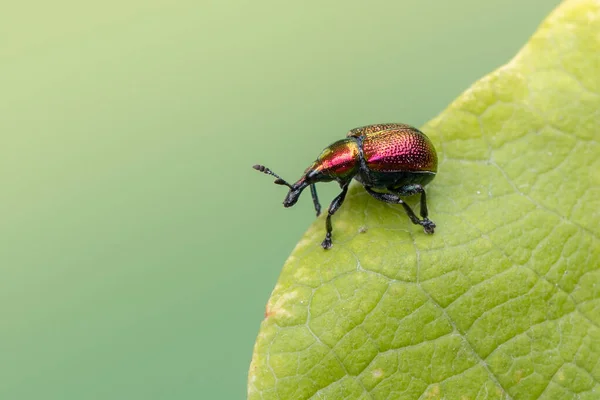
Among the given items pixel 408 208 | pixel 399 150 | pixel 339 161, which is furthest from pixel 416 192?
pixel 339 161

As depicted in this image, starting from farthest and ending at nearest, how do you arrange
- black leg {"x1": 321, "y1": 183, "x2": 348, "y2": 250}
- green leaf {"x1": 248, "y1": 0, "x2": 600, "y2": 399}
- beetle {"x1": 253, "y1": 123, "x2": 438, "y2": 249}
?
beetle {"x1": 253, "y1": 123, "x2": 438, "y2": 249}
black leg {"x1": 321, "y1": 183, "x2": 348, "y2": 250}
green leaf {"x1": 248, "y1": 0, "x2": 600, "y2": 399}

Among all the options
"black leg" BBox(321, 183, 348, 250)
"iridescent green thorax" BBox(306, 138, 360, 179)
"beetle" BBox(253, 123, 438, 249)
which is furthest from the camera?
"iridescent green thorax" BBox(306, 138, 360, 179)

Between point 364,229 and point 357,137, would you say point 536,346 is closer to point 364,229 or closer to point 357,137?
point 364,229

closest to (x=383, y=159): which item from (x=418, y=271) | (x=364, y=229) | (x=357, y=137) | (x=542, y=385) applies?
(x=357, y=137)

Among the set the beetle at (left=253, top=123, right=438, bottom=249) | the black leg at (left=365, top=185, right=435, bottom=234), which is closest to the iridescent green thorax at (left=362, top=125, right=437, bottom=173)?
the beetle at (left=253, top=123, right=438, bottom=249)

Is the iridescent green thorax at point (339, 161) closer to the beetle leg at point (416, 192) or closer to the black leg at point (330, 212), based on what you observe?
the black leg at point (330, 212)

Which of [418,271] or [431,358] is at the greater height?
[418,271]

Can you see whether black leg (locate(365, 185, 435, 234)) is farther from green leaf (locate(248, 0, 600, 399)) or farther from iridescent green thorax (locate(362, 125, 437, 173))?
iridescent green thorax (locate(362, 125, 437, 173))

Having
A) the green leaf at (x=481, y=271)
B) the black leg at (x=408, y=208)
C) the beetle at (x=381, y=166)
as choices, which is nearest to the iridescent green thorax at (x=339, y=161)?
the beetle at (x=381, y=166)
